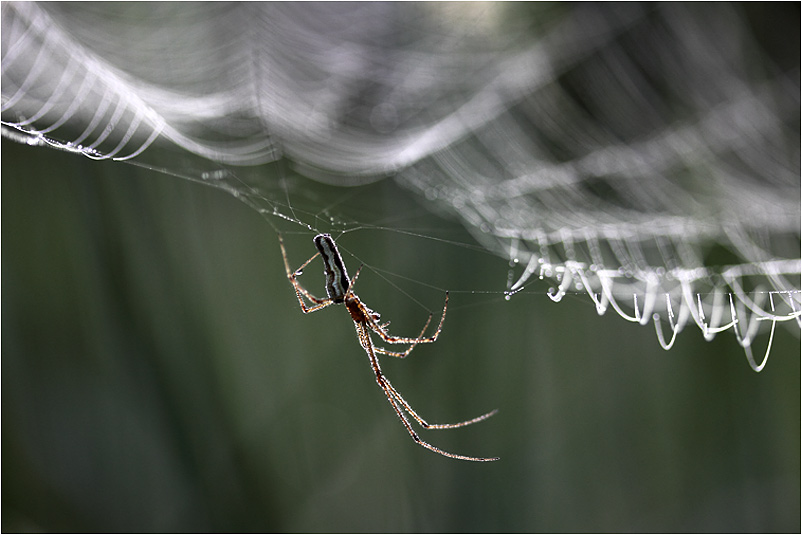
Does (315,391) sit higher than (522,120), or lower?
lower

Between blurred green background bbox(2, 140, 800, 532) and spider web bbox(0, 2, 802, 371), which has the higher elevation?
spider web bbox(0, 2, 802, 371)

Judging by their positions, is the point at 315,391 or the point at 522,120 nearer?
the point at 315,391

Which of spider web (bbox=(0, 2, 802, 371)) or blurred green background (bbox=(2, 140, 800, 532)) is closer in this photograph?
blurred green background (bbox=(2, 140, 800, 532))

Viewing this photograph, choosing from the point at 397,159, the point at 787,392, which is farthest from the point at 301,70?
the point at 787,392

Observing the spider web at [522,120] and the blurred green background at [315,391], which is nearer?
the blurred green background at [315,391]

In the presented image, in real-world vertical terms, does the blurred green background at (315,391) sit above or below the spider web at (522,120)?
below
